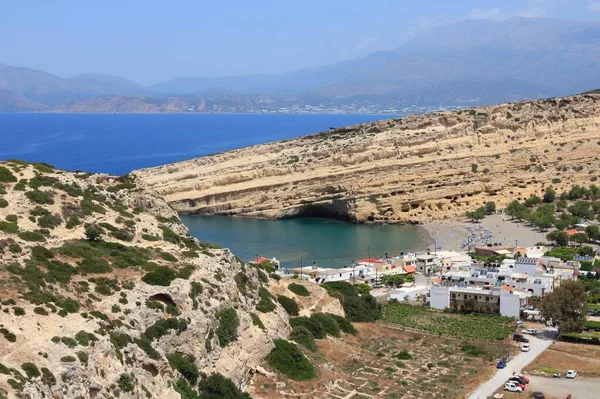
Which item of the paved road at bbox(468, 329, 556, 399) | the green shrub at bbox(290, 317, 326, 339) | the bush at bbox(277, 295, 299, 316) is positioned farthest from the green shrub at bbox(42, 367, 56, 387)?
the bush at bbox(277, 295, 299, 316)

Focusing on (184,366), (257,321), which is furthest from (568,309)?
(184,366)

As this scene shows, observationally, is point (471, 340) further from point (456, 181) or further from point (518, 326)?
point (456, 181)

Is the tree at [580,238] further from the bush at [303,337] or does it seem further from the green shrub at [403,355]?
the bush at [303,337]

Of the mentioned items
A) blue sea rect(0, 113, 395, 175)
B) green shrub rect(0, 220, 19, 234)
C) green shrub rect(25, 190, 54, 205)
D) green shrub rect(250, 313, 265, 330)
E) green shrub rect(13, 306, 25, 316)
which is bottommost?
blue sea rect(0, 113, 395, 175)

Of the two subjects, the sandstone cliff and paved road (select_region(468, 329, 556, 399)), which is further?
paved road (select_region(468, 329, 556, 399))

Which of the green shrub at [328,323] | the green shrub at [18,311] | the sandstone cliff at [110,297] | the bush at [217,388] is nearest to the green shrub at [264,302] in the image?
the sandstone cliff at [110,297]

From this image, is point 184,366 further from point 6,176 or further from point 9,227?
point 6,176

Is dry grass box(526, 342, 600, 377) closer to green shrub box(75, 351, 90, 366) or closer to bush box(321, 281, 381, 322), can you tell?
bush box(321, 281, 381, 322)
